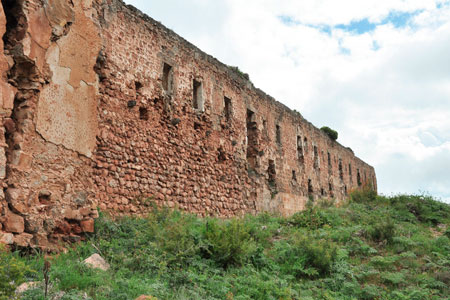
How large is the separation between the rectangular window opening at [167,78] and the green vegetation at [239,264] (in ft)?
10.8

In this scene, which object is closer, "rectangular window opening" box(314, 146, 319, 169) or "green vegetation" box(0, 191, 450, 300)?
"green vegetation" box(0, 191, 450, 300)

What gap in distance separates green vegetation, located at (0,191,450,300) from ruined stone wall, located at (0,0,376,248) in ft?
2.57

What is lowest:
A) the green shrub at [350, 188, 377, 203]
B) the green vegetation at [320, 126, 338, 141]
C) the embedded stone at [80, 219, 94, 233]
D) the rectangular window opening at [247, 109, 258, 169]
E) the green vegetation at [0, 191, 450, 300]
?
the green vegetation at [0, 191, 450, 300]

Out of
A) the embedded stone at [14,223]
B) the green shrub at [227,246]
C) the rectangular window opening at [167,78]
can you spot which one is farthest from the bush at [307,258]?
the rectangular window opening at [167,78]

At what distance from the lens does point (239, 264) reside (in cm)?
700

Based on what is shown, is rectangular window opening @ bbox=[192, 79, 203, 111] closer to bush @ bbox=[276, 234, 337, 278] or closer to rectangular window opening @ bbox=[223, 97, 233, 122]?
rectangular window opening @ bbox=[223, 97, 233, 122]

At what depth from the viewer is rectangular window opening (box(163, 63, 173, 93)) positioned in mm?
10375

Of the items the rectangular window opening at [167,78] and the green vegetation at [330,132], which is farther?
the green vegetation at [330,132]

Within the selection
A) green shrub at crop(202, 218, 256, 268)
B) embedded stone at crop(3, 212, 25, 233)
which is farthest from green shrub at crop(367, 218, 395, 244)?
embedded stone at crop(3, 212, 25, 233)

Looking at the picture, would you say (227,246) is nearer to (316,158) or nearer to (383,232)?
(383,232)

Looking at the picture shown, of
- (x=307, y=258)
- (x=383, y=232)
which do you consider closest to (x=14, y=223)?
(x=307, y=258)

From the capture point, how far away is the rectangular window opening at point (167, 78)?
10.4 meters

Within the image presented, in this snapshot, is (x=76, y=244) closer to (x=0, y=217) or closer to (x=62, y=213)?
(x=62, y=213)

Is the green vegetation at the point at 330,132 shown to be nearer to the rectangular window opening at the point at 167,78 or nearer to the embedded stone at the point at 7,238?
the rectangular window opening at the point at 167,78
